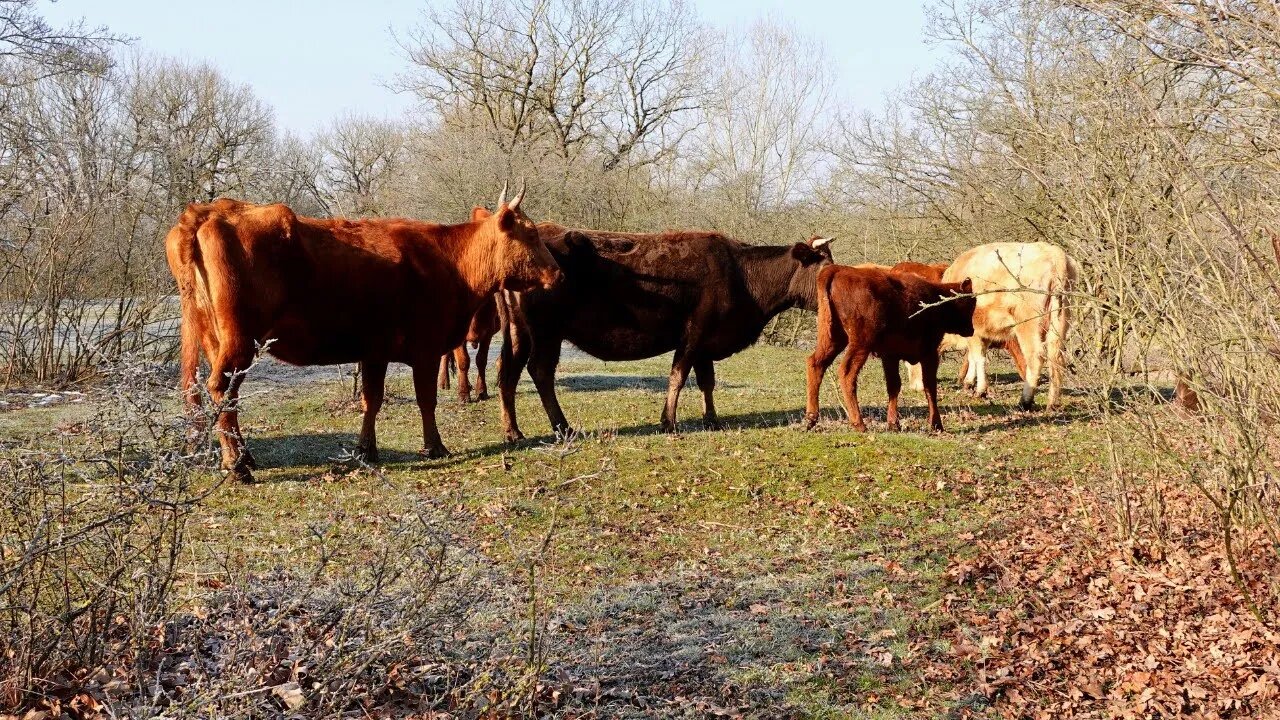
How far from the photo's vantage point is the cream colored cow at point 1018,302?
14578 millimetres

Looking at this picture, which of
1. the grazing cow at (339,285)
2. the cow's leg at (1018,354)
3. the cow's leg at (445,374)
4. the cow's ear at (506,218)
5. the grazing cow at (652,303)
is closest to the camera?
the grazing cow at (339,285)

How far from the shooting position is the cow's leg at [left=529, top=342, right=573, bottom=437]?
12422 millimetres

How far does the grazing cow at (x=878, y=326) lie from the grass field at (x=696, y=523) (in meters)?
0.55

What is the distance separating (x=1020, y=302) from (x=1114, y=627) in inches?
399

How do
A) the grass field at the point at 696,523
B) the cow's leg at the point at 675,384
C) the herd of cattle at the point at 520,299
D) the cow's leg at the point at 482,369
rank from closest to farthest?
1. the grass field at the point at 696,523
2. the herd of cattle at the point at 520,299
3. the cow's leg at the point at 675,384
4. the cow's leg at the point at 482,369

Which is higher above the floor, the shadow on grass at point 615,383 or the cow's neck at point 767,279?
the cow's neck at point 767,279

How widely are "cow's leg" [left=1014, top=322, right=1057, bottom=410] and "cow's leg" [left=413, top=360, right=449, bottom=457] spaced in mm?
8094

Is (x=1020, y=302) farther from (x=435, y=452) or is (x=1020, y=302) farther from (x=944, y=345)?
(x=435, y=452)

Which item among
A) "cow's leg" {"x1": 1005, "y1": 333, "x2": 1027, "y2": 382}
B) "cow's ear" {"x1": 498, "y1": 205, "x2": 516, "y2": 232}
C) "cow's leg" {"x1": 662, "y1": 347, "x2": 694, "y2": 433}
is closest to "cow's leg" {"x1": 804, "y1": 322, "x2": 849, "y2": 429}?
"cow's leg" {"x1": 662, "y1": 347, "x2": 694, "y2": 433}

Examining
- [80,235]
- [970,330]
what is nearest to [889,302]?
[970,330]

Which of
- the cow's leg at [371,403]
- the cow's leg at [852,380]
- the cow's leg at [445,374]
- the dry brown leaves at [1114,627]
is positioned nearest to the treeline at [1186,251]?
the dry brown leaves at [1114,627]

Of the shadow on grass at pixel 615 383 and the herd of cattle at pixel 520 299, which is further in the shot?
the shadow on grass at pixel 615 383

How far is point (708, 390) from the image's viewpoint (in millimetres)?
13492

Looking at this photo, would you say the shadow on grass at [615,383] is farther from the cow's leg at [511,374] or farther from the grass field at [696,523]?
the cow's leg at [511,374]
